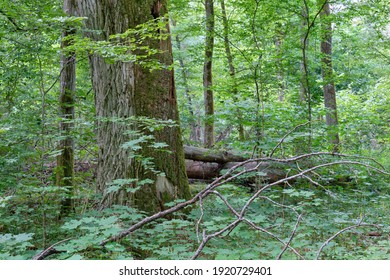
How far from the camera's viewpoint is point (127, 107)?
4699 millimetres

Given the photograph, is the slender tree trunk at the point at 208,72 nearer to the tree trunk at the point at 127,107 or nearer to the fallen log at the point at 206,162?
the fallen log at the point at 206,162

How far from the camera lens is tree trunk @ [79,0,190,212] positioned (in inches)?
182

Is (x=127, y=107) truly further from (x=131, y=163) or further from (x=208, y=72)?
(x=208, y=72)

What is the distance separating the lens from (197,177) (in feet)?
27.0

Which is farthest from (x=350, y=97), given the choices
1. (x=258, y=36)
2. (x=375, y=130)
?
(x=258, y=36)

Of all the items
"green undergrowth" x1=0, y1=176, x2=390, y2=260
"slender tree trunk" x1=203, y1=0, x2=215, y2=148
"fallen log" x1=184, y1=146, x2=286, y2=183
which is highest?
"slender tree trunk" x1=203, y1=0, x2=215, y2=148

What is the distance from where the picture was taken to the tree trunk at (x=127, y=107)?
182 inches

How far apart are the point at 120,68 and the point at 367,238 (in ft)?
11.9

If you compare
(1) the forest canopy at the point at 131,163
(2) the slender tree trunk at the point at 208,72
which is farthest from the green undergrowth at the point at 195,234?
(2) the slender tree trunk at the point at 208,72

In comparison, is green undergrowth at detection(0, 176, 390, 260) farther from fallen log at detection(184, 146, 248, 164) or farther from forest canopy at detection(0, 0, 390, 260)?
fallen log at detection(184, 146, 248, 164)

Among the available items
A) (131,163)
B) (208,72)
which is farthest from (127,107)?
(208,72)

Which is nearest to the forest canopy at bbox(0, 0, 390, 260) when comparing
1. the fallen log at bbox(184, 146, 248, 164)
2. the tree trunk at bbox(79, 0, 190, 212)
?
the tree trunk at bbox(79, 0, 190, 212)
